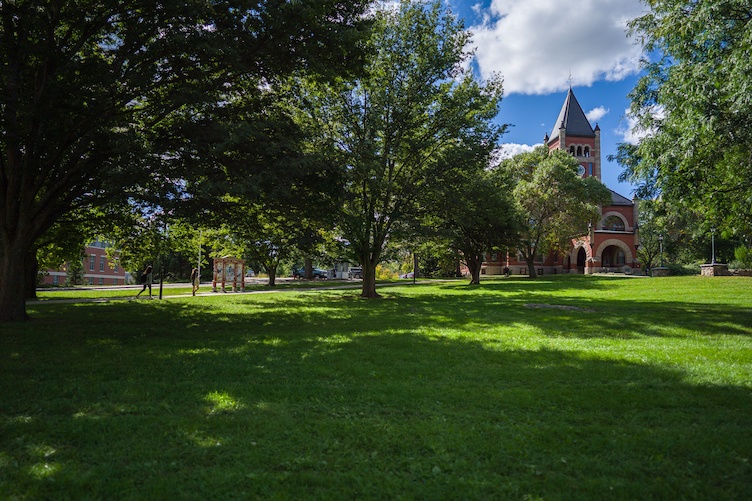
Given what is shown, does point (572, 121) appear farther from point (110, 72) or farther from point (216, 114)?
point (110, 72)

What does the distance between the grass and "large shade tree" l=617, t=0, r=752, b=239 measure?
13.1 feet

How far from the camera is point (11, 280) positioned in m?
11.5

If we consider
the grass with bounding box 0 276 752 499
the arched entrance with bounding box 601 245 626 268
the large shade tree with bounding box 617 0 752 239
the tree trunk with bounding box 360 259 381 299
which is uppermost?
the large shade tree with bounding box 617 0 752 239

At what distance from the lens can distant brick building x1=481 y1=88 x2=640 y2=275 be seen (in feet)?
187

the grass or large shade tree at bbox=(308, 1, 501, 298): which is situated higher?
Result: large shade tree at bbox=(308, 1, 501, 298)

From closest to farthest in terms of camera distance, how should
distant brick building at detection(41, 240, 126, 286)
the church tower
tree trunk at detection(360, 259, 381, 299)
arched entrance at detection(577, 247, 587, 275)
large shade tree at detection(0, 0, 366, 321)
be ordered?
1. large shade tree at detection(0, 0, 366, 321)
2. tree trunk at detection(360, 259, 381, 299)
3. distant brick building at detection(41, 240, 126, 286)
4. arched entrance at detection(577, 247, 587, 275)
5. the church tower

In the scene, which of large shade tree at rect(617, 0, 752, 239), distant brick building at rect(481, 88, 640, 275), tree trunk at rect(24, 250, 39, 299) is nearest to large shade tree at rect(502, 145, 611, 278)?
distant brick building at rect(481, 88, 640, 275)

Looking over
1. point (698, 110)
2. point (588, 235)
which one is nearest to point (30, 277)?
point (698, 110)

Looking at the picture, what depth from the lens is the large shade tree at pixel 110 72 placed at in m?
9.64

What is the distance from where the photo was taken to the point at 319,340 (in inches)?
365

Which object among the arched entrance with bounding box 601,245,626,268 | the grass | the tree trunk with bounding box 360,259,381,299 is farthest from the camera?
the arched entrance with bounding box 601,245,626,268

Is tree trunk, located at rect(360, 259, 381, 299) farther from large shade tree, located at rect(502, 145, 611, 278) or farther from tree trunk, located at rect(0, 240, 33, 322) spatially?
large shade tree, located at rect(502, 145, 611, 278)

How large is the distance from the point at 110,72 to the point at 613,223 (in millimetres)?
61578

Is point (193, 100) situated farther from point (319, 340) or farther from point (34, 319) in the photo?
point (34, 319)
